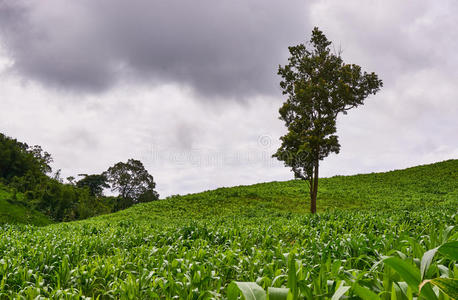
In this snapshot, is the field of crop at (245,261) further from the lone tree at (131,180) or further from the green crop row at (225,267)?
the lone tree at (131,180)

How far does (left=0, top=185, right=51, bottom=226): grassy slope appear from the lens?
74.1 feet

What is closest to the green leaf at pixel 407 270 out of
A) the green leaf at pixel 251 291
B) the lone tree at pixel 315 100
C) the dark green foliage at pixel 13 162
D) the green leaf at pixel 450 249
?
the green leaf at pixel 450 249

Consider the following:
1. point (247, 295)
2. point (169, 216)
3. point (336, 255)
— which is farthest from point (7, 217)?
point (247, 295)

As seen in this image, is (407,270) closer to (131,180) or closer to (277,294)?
(277,294)

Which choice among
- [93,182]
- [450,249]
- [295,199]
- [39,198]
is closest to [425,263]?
[450,249]

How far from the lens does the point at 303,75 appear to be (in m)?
19.8

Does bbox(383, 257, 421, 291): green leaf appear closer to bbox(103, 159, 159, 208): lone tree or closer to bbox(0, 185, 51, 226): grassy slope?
bbox(0, 185, 51, 226): grassy slope

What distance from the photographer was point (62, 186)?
32.0 m

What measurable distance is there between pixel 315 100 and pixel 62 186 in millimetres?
27743

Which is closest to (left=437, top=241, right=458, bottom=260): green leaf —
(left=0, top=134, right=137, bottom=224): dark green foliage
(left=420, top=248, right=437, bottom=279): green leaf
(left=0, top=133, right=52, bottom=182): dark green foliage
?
(left=420, top=248, right=437, bottom=279): green leaf

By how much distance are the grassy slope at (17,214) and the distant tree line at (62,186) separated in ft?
2.31

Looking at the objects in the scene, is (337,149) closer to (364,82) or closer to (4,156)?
(364,82)

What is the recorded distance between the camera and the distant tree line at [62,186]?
27688 millimetres

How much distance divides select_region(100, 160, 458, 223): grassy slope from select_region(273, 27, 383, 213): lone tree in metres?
4.16
